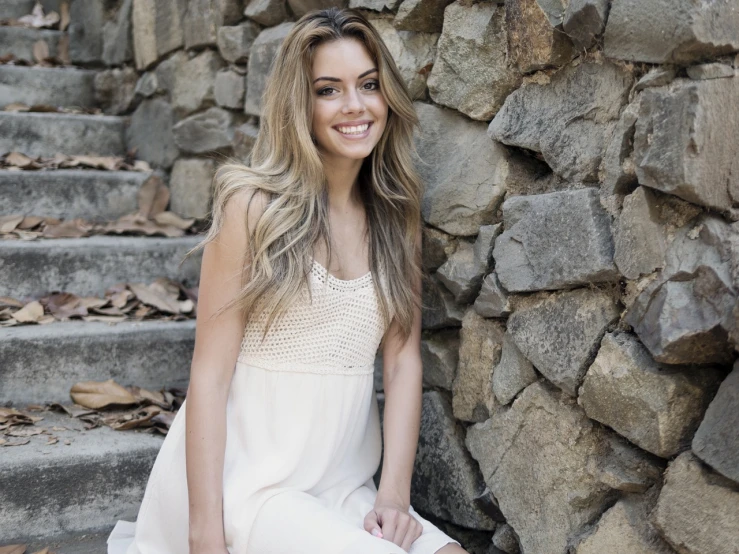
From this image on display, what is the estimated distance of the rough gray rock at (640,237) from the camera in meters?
1.45

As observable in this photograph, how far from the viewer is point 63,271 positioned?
2816 millimetres

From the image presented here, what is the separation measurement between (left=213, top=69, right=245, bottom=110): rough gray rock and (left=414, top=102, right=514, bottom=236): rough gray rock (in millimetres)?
985

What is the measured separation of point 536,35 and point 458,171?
1.32 feet

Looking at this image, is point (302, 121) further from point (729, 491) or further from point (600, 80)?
point (729, 491)

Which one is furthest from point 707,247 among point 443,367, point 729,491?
point 443,367

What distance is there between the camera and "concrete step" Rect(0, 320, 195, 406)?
2434 mm

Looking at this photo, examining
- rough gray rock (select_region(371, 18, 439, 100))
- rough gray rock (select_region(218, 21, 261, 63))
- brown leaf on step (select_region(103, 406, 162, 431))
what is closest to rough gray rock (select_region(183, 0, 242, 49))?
rough gray rock (select_region(218, 21, 261, 63))

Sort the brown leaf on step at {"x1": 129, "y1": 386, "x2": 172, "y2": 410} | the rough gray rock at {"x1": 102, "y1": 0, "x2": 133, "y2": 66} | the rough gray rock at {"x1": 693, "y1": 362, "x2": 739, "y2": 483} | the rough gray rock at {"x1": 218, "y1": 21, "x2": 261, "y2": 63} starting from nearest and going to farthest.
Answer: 1. the rough gray rock at {"x1": 693, "y1": 362, "x2": 739, "y2": 483}
2. the brown leaf on step at {"x1": 129, "y1": 386, "x2": 172, "y2": 410}
3. the rough gray rock at {"x1": 218, "y1": 21, "x2": 261, "y2": 63}
4. the rough gray rock at {"x1": 102, "y1": 0, "x2": 133, "y2": 66}

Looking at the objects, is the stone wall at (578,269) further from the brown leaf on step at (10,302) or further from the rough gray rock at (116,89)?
the rough gray rock at (116,89)

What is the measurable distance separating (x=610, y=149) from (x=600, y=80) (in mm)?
148

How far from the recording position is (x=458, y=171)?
6.53 feet

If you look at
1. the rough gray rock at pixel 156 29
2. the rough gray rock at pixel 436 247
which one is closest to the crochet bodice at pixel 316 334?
the rough gray rock at pixel 436 247

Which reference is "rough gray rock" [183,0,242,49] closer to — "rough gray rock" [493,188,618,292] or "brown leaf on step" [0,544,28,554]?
"rough gray rock" [493,188,618,292]

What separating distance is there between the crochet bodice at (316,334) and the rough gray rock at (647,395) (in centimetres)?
64
